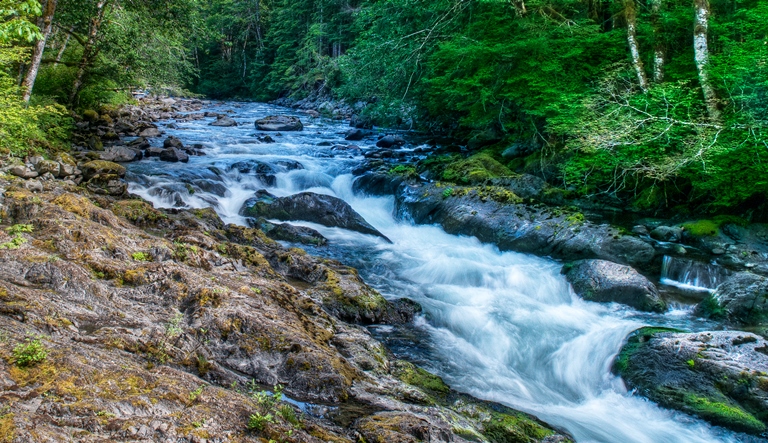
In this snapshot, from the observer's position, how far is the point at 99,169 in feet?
39.1

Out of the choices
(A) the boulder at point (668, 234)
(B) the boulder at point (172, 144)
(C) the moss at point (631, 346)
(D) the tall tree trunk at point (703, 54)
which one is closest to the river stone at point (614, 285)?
(C) the moss at point (631, 346)

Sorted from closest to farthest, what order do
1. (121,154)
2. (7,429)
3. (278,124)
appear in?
(7,429) → (121,154) → (278,124)

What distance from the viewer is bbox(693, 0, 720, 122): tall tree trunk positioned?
998cm

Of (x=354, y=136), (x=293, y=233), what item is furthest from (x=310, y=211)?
(x=354, y=136)

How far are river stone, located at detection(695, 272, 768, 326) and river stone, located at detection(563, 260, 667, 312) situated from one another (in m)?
0.71

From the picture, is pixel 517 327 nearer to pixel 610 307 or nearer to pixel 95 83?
pixel 610 307

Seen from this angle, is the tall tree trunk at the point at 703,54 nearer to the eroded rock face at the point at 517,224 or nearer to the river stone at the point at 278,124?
the eroded rock face at the point at 517,224

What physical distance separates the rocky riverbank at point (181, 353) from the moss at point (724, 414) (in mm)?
2060

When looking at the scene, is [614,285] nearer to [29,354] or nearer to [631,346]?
[631,346]

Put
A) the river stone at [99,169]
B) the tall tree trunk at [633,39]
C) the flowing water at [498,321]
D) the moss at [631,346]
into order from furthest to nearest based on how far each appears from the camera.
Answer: the tall tree trunk at [633,39]
the river stone at [99,169]
the moss at [631,346]
the flowing water at [498,321]

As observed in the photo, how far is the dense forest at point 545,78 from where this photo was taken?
384 inches

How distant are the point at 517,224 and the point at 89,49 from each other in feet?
47.3

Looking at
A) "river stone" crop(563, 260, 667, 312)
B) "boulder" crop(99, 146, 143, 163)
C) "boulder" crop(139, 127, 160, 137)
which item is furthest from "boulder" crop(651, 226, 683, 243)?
"boulder" crop(139, 127, 160, 137)

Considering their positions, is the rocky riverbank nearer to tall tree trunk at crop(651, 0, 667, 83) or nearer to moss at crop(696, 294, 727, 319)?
moss at crop(696, 294, 727, 319)
